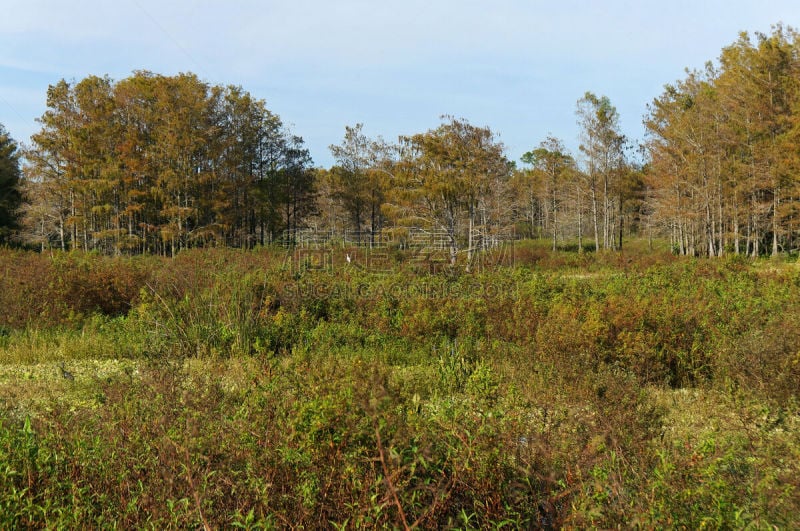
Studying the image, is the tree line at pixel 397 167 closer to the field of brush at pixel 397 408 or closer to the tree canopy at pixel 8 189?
the tree canopy at pixel 8 189

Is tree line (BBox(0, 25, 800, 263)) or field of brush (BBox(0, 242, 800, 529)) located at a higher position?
tree line (BBox(0, 25, 800, 263))

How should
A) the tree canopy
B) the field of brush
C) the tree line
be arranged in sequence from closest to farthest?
the field of brush
the tree line
the tree canopy

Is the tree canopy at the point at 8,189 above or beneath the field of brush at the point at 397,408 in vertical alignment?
above

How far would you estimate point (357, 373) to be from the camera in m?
3.50

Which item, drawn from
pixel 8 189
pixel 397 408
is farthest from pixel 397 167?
pixel 8 189

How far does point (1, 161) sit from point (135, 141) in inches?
642

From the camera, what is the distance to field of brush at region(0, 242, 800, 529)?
8.16ft

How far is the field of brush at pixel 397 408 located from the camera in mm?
2488

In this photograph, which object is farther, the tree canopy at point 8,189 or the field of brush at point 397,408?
the tree canopy at point 8,189

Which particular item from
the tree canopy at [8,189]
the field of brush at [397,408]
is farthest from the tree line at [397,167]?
the field of brush at [397,408]

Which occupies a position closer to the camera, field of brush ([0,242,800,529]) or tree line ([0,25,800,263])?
field of brush ([0,242,800,529])

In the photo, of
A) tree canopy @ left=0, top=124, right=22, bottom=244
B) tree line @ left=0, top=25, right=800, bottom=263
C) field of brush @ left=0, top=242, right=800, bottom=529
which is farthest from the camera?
tree canopy @ left=0, top=124, right=22, bottom=244

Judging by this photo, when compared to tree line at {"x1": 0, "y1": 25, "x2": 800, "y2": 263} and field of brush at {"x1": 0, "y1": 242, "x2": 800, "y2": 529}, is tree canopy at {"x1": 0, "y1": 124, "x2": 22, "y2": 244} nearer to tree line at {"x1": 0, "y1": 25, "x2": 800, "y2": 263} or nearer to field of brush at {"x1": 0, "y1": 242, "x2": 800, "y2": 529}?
tree line at {"x1": 0, "y1": 25, "x2": 800, "y2": 263}

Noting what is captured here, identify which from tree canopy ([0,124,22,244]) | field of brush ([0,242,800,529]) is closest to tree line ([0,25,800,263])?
tree canopy ([0,124,22,244])
